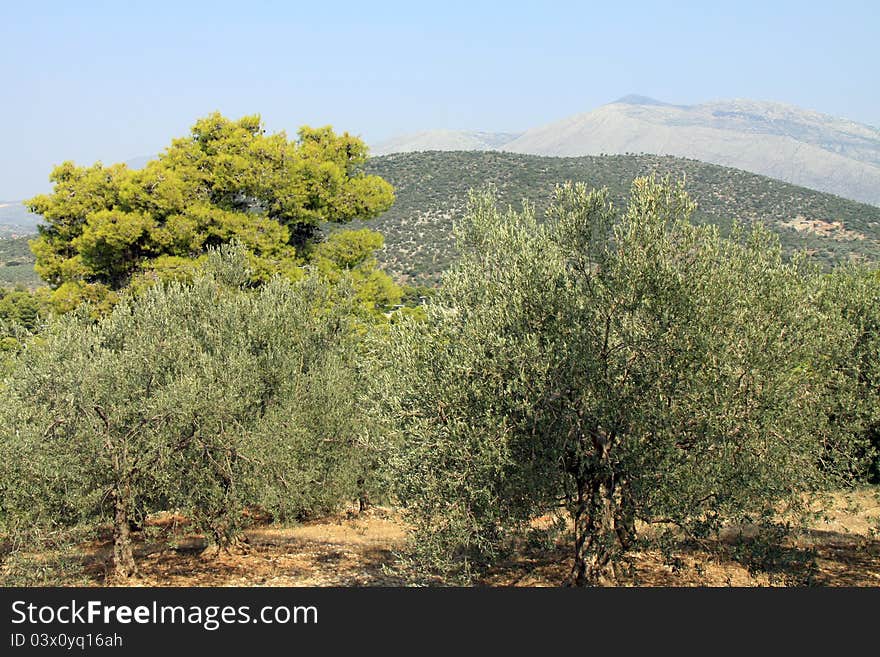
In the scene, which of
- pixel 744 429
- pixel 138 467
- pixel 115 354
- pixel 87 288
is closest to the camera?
pixel 744 429

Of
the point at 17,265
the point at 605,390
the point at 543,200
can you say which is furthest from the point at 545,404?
the point at 17,265

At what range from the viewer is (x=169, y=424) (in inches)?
495

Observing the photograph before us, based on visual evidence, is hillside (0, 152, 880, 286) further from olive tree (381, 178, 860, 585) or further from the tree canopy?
olive tree (381, 178, 860, 585)

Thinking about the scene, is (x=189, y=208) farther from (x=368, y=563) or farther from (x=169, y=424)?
(x=368, y=563)

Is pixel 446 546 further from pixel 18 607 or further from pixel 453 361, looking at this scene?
pixel 18 607

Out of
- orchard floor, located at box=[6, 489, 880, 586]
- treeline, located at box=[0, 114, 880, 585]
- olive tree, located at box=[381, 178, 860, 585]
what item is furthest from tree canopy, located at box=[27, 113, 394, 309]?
olive tree, located at box=[381, 178, 860, 585]

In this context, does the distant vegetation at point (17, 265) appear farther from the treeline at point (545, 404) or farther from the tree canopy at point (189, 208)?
the treeline at point (545, 404)

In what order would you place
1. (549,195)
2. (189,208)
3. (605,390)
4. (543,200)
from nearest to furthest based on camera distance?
1. (605,390)
2. (189,208)
3. (543,200)
4. (549,195)

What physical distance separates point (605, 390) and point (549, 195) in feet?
185

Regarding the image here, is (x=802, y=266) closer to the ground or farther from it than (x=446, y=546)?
farther from it

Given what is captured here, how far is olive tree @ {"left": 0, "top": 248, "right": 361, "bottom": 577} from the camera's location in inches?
467

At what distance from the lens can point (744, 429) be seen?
954 centimetres

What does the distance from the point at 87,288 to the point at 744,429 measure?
24.0m

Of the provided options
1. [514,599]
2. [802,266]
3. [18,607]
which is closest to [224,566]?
[18,607]
